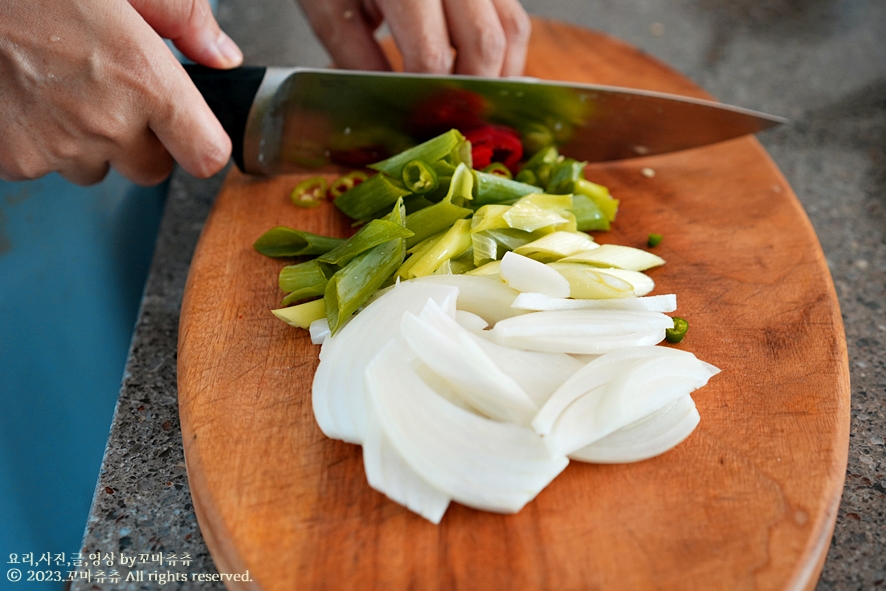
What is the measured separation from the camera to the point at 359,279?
1.27m

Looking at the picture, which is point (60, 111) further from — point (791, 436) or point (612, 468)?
point (791, 436)

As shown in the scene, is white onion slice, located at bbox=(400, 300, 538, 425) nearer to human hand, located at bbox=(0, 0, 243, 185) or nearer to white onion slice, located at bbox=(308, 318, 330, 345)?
white onion slice, located at bbox=(308, 318, 330, 345)

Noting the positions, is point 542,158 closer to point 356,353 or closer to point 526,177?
point 526,177

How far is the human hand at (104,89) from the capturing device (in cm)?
120

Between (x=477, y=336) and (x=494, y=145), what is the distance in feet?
2.22

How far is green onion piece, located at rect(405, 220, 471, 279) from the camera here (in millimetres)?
1324

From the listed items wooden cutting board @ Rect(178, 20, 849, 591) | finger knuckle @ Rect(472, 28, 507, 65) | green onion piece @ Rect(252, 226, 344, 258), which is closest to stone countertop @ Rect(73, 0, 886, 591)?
wooden cutting board @ Rect(178, 20, 849, 591)

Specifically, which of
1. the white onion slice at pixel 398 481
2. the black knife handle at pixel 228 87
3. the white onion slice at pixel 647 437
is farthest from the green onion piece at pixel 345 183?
A: the white onion slice at pixel 647 437

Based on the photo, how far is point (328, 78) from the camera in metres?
1.53

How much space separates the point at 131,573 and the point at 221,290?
558 mm

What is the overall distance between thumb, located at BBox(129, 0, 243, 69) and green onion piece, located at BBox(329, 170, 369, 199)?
1.15 feet

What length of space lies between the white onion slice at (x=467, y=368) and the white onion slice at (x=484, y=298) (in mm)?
146

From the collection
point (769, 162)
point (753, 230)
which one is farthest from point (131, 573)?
point (769, 162)

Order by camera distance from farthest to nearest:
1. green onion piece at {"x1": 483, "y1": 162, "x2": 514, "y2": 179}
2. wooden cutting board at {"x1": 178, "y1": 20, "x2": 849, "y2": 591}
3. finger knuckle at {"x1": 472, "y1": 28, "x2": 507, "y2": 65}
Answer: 1. finger knuckle at {"x1": 472, "y1": 28, "x2": 507, "y2": 65}
2. green onion piece at {"x1": 483, "y1": 162, "x2": 514, "y2": 179}
3. wooden cutting board at {"x1": 178, "y1": 20, "x2": 849, "y2": 591}
